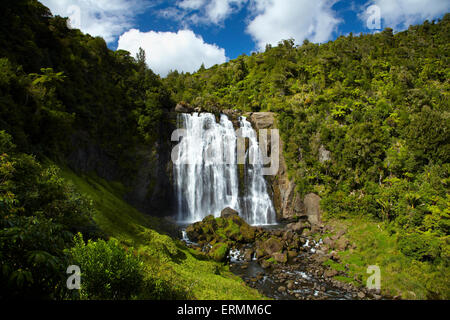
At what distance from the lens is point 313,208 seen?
30.2 metres

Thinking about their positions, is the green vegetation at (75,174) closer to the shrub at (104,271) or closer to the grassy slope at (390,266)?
the shrub at (104,271)

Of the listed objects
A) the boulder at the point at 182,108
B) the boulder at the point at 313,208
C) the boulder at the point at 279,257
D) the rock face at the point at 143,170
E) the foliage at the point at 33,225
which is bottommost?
the boulder at the point at 279,257

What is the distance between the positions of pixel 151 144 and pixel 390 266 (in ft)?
99.4

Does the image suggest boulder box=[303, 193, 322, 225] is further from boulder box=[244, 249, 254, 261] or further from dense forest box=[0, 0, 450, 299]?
boulder box=[244, 249, 254, 261]

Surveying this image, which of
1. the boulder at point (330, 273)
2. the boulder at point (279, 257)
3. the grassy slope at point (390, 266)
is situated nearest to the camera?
the grassy slope at point (390, 266)

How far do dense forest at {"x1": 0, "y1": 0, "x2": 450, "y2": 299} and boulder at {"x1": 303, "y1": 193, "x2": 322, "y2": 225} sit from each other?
4.02 ft

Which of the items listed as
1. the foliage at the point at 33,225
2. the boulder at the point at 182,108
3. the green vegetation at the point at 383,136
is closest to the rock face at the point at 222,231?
the green vegetation at the point at 383,136

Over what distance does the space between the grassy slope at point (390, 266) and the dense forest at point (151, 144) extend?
0.61ft

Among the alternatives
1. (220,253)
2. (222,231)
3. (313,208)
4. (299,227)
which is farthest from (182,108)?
(220,253)

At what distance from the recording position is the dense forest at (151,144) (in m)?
7.18

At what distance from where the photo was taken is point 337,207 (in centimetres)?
2783

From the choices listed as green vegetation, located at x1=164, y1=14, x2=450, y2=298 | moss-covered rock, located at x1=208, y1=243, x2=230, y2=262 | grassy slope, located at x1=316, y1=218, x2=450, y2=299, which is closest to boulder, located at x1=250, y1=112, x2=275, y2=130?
green vegetation, located at x1=164, y1=14, x2=450, y2=298

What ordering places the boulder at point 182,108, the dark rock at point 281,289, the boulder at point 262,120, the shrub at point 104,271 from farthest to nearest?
the boulder at point 262,120 → the boulder at point 182,108 → the dark rock at point 281,289 → the shrub at point 104,271

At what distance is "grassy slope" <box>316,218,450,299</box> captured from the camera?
51.1ft
